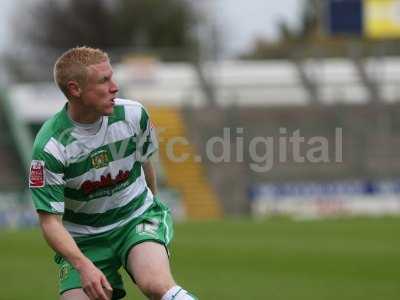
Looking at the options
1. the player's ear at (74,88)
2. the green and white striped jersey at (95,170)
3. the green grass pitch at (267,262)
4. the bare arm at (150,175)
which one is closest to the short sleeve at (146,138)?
the green and white striped jersey at (95,170)

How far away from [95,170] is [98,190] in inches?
5.5

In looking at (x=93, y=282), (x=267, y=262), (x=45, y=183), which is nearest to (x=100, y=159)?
(x=45, y=183)

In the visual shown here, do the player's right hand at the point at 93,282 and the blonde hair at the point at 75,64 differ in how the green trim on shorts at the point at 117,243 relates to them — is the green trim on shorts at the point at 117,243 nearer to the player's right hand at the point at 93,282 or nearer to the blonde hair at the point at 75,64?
the player's right hand at the point at 93,282

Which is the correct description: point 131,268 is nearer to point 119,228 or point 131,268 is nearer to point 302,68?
point 119,228

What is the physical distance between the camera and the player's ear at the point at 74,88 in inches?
258

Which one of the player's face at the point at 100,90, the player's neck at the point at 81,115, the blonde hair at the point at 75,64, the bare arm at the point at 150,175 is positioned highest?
the blonde hair at the point at 75,64

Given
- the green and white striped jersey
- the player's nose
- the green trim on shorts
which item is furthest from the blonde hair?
the green trim on shorts

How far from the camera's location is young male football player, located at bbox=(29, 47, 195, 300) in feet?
21.4

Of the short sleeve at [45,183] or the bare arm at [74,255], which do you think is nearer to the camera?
the bare arm at [74,255]

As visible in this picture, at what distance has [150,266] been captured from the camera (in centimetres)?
661

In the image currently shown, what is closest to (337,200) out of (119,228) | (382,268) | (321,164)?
(321,164)

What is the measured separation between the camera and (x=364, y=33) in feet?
124

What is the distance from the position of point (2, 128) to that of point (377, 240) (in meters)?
18.5

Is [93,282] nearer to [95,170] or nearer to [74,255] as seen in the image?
[74,255]
